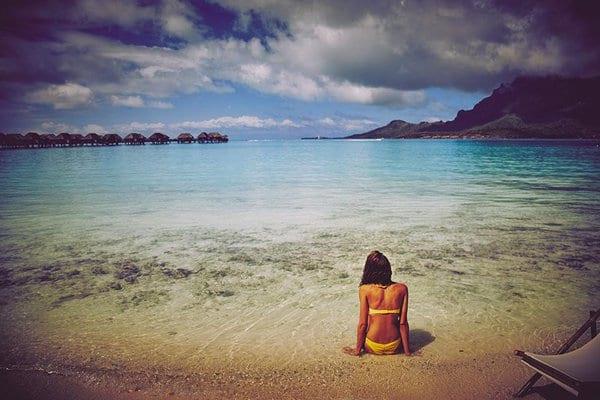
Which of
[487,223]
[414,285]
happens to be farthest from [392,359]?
[487,223]

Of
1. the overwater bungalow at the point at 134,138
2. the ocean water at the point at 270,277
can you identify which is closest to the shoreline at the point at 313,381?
the ocean water at the point at 270,277

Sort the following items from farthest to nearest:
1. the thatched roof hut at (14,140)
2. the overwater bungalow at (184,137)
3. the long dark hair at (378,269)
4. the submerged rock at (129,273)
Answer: the overwater bungalow at (184,137) → the thatched roof hut at (14,140) → the submerged rock at (129,273) → the long dark hair at (378,269)

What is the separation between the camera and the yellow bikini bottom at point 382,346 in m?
4.41

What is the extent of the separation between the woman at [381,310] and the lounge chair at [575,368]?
1.26 meters

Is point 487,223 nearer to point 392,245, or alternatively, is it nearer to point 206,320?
point 392,245

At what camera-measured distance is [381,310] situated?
4172 mm

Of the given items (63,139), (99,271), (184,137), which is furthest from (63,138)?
(99,271)

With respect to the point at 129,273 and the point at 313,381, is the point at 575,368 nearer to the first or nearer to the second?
the point at 313,381

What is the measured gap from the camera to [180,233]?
436 inches

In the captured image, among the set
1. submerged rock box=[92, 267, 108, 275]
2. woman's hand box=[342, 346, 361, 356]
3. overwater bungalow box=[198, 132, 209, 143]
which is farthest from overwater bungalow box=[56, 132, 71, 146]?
woman's hand box=[342, 346, 361, 356]

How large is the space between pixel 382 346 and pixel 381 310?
570mm

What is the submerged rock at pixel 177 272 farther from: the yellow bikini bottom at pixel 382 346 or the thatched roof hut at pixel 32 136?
the thatched roof hut at pixel 32 136

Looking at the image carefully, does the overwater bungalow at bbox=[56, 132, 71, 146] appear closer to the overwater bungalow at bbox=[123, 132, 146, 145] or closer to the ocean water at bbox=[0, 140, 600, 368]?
the overwater bungalow at bbox=[123, 132, 146, 145]

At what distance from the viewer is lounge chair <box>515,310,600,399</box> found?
9.25ft
